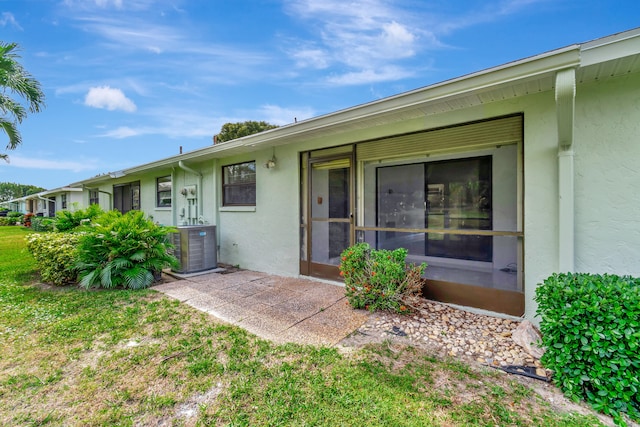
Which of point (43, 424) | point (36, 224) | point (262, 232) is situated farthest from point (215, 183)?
point (36, 224)

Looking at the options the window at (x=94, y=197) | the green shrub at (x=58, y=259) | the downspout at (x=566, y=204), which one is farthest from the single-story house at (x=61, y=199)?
the downspout at (x=566, y=204)

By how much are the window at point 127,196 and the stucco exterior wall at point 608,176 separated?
12.7 meters

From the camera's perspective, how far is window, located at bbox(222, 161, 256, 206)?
22.4 feet

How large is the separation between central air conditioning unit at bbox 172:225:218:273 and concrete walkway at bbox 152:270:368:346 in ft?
1.52

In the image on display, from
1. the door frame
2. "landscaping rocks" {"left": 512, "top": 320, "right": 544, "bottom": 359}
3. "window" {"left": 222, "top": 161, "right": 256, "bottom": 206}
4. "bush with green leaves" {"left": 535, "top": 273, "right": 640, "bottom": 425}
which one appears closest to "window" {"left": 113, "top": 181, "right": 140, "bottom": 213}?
"window" {"left": 222, "top": 161, "right": 256, "bottom": 206}

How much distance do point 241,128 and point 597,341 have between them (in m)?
21.2

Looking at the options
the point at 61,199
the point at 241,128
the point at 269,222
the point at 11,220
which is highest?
the point at 241,128

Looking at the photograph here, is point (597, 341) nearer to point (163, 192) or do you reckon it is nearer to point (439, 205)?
point (439, 205)

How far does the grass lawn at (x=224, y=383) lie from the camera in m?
2.01

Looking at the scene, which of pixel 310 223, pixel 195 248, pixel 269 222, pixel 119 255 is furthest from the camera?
pixel 195 248

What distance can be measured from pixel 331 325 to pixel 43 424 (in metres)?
2.62

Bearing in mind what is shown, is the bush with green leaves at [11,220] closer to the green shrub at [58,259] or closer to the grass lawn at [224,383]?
the green shrub at [58,259]

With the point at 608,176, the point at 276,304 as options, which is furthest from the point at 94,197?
the point at 608,176

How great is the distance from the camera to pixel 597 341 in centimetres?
204
